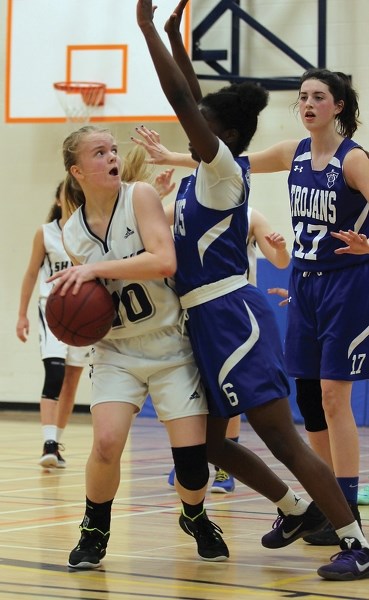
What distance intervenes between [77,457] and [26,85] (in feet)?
16.1

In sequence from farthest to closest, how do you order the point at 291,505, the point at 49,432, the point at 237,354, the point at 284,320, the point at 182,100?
the point at 284,320 → the point at 49,432 → the point at 291,505 → the point at 237,354 → the point at 182,100

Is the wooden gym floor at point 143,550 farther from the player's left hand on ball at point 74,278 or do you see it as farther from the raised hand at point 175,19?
the raised hand at point 175,19

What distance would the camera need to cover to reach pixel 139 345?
399cm

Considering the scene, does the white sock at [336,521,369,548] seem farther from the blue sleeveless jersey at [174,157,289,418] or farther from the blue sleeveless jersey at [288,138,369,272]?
the blue sleeveless jersey at [288,138,369,272]

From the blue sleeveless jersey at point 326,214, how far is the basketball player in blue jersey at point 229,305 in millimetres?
480

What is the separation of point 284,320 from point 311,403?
20.7 feet

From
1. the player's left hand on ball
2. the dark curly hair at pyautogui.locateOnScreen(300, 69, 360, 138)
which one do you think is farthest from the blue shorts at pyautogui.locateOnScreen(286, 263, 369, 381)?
the player's left hand on ball

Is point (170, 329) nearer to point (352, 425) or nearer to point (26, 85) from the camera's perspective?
point (352, 425)

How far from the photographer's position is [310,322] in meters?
4.46

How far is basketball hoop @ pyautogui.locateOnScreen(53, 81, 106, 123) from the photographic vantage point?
446 inches

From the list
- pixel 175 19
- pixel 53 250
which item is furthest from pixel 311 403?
pixel 53 250

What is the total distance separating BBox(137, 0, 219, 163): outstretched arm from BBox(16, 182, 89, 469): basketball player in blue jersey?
368 centimetres

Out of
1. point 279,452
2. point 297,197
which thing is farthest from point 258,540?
point 297,197

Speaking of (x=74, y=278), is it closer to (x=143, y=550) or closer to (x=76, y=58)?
(x=143, y=550)
